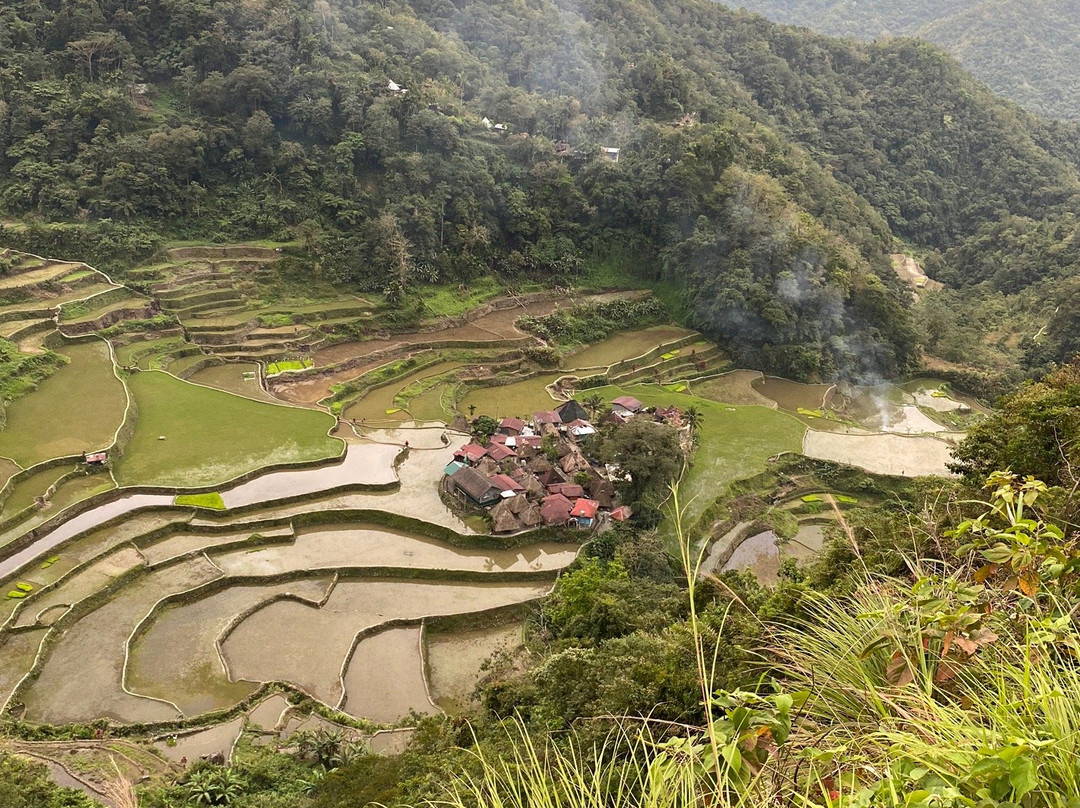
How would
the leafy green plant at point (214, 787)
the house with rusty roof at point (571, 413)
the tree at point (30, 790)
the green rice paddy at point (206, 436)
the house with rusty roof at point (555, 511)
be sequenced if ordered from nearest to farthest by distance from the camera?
the tree at point (30, 790)
the leafy green plant at point (214, 787)
the house with rusty roof at point (555, 511)
the green rice paddy at point (206, 436)
the house with rusty roof at point (571, 413)

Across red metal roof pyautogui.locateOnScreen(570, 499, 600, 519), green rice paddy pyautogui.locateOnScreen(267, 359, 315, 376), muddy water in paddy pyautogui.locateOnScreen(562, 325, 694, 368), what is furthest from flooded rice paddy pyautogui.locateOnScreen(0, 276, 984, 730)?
muddy water in paddy pyautogui.locateOnScreen(562, 325, 694, 368)

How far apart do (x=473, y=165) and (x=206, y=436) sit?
56.0 ft

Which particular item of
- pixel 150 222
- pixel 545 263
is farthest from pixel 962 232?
pixel 150 222

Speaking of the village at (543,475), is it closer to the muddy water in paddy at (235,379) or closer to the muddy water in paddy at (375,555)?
the muddy water in paddy at (375,555)

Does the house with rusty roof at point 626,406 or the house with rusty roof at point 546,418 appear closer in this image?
the house with rusty roof at point 546,418

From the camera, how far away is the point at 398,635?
12922 mm

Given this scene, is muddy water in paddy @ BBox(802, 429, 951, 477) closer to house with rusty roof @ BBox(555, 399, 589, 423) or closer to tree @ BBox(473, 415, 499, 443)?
house with rusty roof @ BBox(555, 399, 589, 423)

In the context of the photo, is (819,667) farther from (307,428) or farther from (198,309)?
(198,309)

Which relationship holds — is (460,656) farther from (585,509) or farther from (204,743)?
(585,509)

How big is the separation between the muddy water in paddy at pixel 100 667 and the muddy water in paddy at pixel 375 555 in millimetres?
1123

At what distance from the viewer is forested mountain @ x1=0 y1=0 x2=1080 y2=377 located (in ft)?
85.9

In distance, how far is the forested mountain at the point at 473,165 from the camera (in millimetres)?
26188

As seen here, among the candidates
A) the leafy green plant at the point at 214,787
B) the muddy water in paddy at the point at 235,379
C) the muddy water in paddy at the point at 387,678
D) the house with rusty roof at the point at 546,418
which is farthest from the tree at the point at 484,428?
the leafy green plant at the point at 214,787

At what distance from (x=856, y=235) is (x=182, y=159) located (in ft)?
93.0
